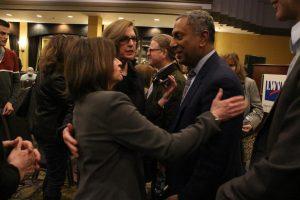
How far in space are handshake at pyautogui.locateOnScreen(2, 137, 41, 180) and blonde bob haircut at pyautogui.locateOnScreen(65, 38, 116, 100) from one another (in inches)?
14.2

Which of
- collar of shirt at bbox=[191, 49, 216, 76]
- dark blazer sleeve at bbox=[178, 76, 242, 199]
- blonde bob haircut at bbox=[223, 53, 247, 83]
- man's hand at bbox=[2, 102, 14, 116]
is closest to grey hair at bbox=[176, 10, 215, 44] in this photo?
collar of shirt at bbox=[191, 49, 216, 76]

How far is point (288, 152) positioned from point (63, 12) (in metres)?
12.5

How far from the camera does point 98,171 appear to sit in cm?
152

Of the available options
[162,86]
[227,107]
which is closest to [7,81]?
[162,86]

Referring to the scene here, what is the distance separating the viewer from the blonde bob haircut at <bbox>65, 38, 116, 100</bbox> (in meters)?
1.56

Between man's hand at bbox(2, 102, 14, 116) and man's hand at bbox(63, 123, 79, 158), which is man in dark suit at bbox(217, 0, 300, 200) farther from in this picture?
man's hand at bbox(2, 102, 14, 116)

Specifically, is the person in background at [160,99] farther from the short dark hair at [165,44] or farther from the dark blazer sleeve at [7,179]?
the dark blazer sleeve at [7,179]

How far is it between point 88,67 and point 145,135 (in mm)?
393

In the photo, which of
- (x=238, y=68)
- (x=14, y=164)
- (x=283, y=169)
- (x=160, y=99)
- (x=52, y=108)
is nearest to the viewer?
(x=283, y=169)

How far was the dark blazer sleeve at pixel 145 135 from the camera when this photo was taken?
1449mm

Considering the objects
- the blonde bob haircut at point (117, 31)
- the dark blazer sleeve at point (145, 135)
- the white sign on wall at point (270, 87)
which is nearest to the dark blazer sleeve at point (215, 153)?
the dark blazer sleeve at point (145, 135)

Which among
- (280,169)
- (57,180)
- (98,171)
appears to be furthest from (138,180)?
(57,180)

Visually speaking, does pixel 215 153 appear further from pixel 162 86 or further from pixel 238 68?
pixel 238 68

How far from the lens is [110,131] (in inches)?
57.7
